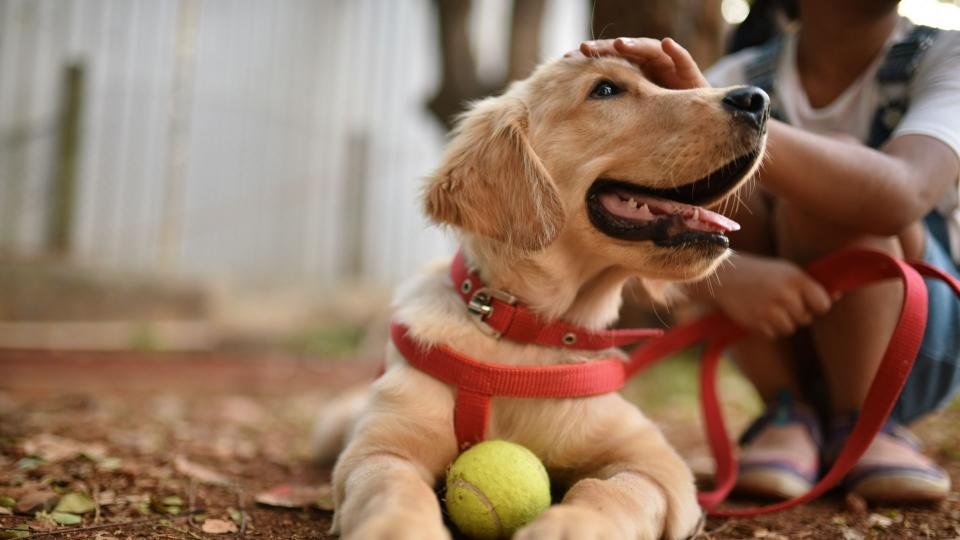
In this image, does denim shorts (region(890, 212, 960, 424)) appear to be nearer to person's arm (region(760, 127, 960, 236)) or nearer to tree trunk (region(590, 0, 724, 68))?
person's arm (region(760, 127, 960, 236))

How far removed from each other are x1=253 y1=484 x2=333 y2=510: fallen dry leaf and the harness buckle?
0.71m

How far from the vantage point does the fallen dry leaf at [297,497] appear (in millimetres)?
2322

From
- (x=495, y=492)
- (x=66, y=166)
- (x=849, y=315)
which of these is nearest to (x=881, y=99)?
(x=849, y=315)

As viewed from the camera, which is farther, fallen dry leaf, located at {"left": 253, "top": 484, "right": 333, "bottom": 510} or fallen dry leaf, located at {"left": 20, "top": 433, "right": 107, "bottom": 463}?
fallen dry leaf, located at {"left": 20, "top": 433, "right": 107, "bottom": 463}

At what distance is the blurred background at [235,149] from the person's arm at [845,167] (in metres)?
1.08

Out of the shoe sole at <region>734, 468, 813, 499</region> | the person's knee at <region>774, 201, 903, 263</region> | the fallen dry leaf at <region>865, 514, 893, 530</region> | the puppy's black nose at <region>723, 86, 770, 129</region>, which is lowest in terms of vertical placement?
the shoe sole at <region>734, 468, 813, 499</region>

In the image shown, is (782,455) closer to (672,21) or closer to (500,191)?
(500,191)

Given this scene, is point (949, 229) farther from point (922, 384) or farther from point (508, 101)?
point (508, 101)

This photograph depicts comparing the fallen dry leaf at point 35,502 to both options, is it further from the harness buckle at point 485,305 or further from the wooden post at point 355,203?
the wooden post at point 355,203

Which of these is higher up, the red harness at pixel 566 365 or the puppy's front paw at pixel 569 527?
the red harness at pixel 566 365

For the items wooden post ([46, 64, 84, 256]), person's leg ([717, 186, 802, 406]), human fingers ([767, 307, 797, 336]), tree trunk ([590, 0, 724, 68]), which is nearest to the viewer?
human fingers ([767, 307, 797, 336])

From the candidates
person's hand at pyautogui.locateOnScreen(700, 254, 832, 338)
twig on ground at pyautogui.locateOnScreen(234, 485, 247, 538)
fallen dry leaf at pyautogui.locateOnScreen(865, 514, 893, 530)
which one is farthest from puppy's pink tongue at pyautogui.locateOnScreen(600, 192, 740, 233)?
twig on ground at pyautogui.locateOnScreen(234, 485, 247, 538)

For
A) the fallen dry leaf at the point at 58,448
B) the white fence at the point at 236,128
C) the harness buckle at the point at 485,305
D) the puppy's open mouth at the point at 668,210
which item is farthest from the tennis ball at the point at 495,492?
the white fence at the point at 236,128

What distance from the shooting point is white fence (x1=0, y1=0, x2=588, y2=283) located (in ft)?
21.0
